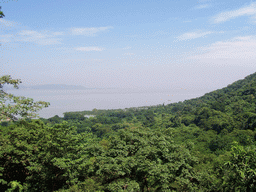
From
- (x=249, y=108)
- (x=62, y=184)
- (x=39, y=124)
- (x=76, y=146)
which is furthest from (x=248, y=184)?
(x=249, y=108)

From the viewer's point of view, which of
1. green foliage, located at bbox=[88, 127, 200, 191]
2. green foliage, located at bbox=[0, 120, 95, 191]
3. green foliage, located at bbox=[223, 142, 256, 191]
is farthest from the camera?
green foliage, located at bbox=[0, 120, 95, 191]

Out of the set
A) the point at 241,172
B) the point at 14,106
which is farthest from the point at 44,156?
the point at 241,172

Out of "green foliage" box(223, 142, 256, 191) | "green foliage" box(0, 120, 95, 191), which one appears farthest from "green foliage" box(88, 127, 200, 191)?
"green foliage" box(223, 142, 256, 191)

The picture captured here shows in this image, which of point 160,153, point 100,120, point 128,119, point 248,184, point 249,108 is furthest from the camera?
point 128,119

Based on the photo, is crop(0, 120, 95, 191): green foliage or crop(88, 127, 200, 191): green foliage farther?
crop(0, 120, 95, 191): green foliage

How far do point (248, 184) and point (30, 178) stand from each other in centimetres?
874

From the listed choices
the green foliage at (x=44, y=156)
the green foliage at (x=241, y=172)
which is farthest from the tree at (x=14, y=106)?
the green foliage at (x=241, y=172)

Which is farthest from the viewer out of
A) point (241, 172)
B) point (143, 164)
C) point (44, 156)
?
point (44, 156)

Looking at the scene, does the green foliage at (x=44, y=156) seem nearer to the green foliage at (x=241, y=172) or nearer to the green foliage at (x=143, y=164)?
the green foliage at (x=143, y=164)

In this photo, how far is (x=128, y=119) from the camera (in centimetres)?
8144

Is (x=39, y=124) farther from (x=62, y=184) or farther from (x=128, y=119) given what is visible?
(x=128, y=119)

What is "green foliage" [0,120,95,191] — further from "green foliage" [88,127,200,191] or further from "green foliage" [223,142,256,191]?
"green foliage" [223,142,256,191]

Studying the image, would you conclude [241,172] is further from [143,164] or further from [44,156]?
[44,156]

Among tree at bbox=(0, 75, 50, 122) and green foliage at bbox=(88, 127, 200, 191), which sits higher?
tree at bbox=(0, 75, 50, 122)
